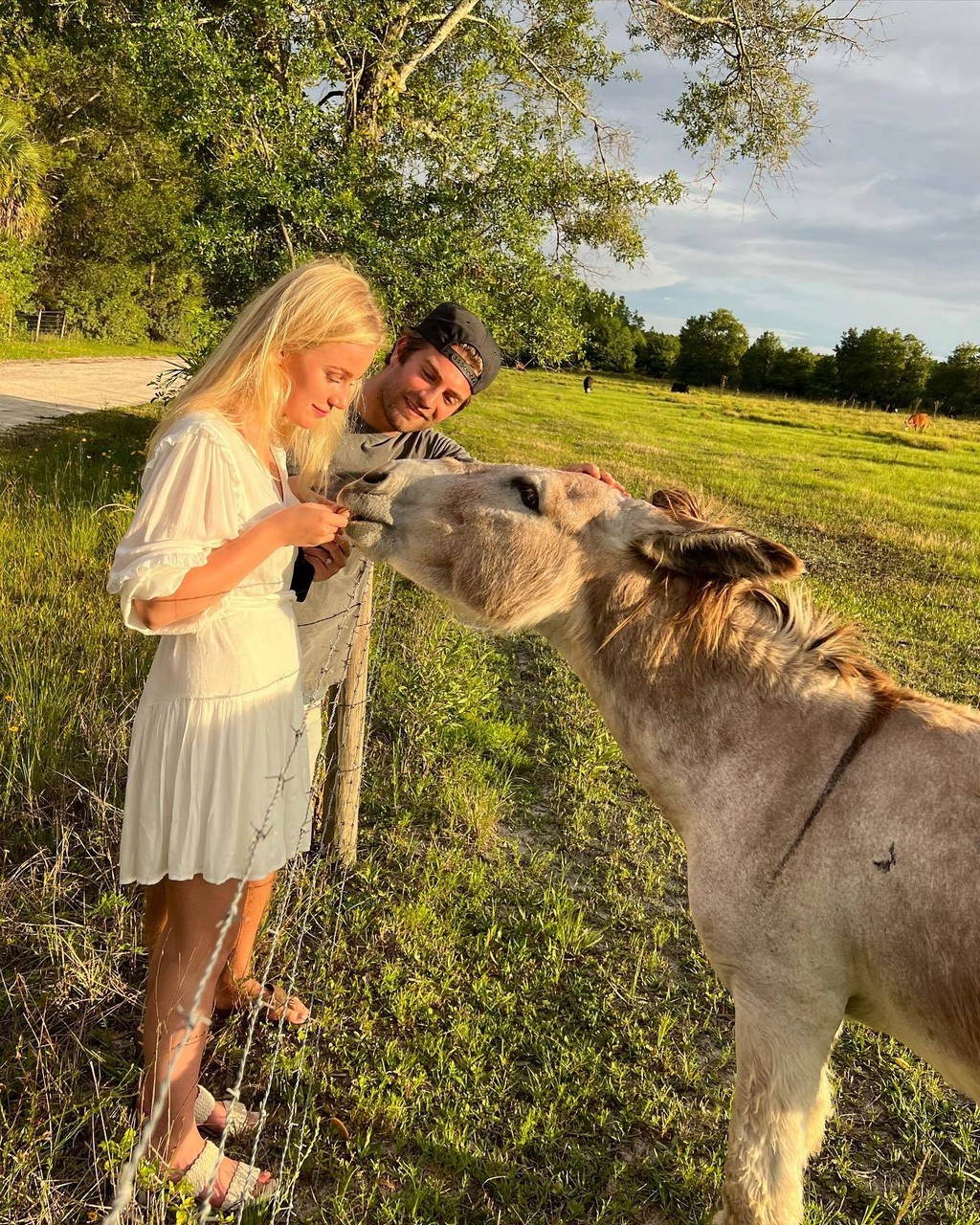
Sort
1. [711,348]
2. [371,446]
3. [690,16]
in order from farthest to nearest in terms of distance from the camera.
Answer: [711,348]
[690,16]
[371,446]

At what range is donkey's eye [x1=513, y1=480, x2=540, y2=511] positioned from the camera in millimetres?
2480

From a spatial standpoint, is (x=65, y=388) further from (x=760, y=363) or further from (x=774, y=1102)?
(x=760, y=363)

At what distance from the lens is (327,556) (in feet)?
8.34

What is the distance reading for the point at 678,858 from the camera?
159 inches

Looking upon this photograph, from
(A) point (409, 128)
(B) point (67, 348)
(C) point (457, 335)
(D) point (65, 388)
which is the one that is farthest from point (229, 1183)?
(B) point (67, 348)

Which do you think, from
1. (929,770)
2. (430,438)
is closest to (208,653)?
(430,438)

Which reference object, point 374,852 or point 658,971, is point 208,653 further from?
point 658,971

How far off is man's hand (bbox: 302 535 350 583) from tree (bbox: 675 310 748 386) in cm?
9612

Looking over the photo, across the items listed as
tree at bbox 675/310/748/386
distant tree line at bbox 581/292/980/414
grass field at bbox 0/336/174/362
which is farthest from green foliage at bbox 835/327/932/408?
grass field at bbox 0/336/174/362

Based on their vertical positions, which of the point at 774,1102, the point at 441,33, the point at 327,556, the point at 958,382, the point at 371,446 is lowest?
the point at 774,1102

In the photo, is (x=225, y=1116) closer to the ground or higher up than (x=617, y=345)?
closer to the ground

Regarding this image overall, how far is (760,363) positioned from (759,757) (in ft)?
323

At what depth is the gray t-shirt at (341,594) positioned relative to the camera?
2910 millimetres

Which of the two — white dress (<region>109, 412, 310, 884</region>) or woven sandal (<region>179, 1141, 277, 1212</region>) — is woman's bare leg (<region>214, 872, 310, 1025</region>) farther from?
white dress (<region>109, 412, 310, 884</region>)
